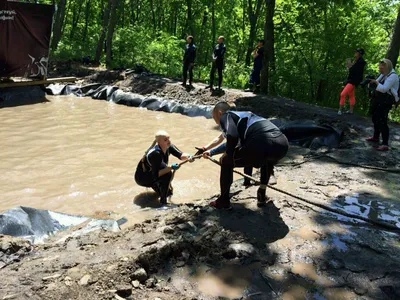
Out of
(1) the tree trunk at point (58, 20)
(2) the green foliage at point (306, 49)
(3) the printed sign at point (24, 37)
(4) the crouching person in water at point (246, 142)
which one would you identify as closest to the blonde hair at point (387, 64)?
(4) the crouching person in water at point (246, 142)

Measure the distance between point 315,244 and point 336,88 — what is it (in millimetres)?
11457

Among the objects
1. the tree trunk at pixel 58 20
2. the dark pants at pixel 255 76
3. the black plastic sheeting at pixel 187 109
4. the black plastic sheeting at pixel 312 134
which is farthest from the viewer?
the tree trunk at pixel 58 20

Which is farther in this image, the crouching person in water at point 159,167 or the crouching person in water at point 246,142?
the crouching person in water at point 159,167

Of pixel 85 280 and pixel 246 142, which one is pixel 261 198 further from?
pixel 85 280

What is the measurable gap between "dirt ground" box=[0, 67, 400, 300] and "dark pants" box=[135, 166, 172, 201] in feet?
1.89

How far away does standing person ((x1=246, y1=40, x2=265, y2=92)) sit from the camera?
40.7ft

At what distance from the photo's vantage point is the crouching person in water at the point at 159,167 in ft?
16.4

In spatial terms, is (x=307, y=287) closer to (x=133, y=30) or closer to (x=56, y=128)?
(x=56, y=128)

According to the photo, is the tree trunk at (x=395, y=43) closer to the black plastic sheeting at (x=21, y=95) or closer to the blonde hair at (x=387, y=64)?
the blonde hair at (x=387, y=64)

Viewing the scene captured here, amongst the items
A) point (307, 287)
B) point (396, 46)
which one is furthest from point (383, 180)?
point (396, 46)

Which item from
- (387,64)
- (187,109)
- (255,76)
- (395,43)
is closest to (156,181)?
(387,64)

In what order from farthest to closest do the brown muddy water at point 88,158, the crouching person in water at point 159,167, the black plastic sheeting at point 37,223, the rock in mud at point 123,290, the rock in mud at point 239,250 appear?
the brown muddy water at point 88,158, the crouching person in water at point 159,167, the black plastic sheeting at point 37,223, the rock in mud at point 239,250, the rock in mud at point 123,290

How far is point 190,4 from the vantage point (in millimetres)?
25031

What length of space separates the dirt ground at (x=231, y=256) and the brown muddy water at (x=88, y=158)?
3.37 feet
